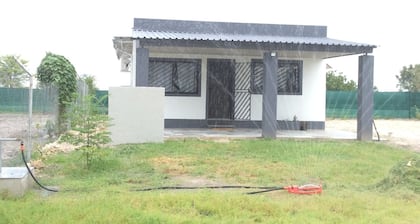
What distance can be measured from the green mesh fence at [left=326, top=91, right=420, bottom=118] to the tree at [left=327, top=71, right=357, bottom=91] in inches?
217

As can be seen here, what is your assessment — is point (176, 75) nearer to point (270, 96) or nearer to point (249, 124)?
point (249, 124)

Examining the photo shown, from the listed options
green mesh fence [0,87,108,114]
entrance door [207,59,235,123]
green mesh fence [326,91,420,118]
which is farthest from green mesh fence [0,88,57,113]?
green mesh fence [326,91,420,118]

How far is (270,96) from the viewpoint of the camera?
52.5 ft

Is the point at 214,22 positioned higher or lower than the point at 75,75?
higher

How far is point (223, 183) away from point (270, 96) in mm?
7678

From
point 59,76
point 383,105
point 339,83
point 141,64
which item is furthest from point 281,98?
point 339,83

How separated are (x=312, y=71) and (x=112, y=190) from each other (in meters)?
13.1

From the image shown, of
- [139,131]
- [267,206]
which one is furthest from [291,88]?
[267,206]

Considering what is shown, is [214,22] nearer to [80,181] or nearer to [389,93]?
[80,181]

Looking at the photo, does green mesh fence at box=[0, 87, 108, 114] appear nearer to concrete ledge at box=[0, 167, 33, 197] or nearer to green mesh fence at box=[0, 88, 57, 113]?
green mesh fence at box=[0, 88, 57, 113]

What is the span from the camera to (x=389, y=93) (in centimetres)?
3562

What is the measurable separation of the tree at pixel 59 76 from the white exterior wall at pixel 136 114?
2379mm

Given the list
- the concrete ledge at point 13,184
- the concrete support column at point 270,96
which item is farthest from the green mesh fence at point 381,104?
the concrete ledge at point 13,184

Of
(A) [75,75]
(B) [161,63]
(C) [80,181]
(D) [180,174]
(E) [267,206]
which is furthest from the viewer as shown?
(B) [161,63]
